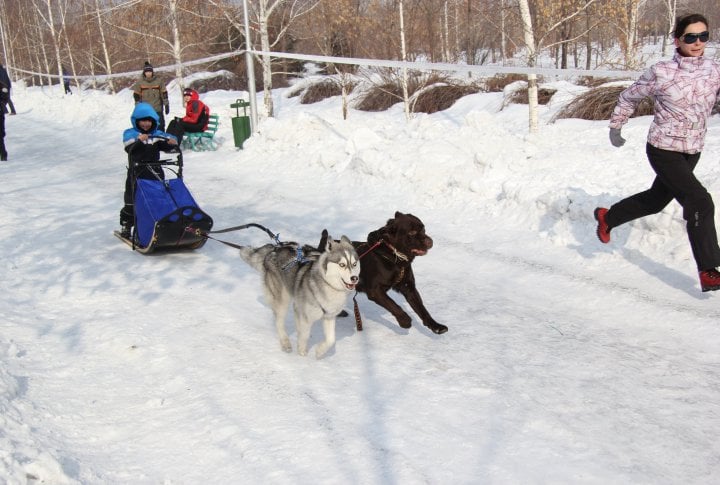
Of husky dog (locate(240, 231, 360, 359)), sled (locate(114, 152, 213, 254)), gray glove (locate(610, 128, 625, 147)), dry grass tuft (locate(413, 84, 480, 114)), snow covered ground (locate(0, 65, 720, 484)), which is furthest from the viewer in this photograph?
dry grass tuft (locate(413, 84, 480, 114))

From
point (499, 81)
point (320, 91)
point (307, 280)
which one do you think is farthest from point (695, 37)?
point (320, 91)

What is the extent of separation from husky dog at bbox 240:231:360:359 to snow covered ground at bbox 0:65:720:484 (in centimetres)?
27

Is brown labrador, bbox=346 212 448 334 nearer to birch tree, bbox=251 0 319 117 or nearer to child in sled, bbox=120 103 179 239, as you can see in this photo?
child in sled, bbox=120 103 179 239

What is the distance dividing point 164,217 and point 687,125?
5.02 m

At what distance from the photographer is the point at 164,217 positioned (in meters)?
6.18

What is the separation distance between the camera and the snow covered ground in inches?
117

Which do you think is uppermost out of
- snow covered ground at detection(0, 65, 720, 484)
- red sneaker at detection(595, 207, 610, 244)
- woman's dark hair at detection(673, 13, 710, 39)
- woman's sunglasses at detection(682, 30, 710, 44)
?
woman's dark hair at detection(673, 13, 710, 39)

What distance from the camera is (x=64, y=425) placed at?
327 cm

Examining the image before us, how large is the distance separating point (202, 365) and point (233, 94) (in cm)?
2435

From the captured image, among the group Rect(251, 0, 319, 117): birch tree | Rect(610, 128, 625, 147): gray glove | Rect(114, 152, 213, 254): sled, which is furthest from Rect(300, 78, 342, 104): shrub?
Rect(610, 128, 625, 147): gray glove

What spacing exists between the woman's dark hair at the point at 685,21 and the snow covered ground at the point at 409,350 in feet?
6.57

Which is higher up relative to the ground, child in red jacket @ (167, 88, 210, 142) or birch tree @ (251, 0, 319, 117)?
birch tree @ (251, 0, 319, 117)

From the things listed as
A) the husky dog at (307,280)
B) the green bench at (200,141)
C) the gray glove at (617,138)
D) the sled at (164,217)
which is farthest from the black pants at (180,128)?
the gray glove at (617,138)

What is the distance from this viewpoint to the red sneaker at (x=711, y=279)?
4.62m
